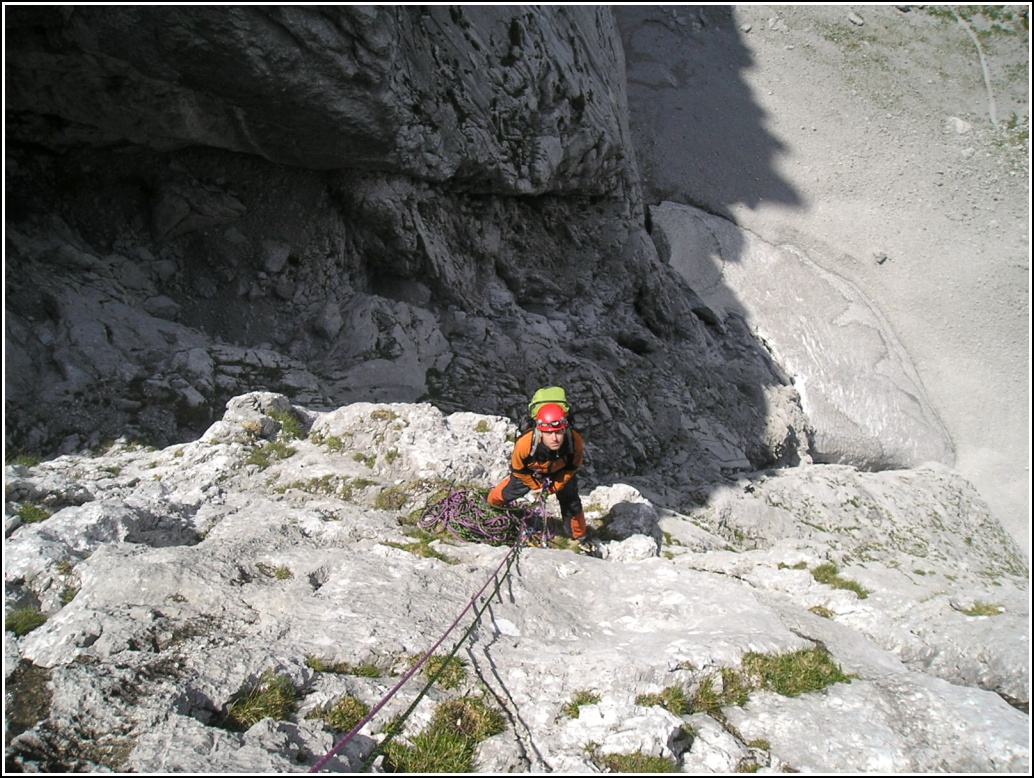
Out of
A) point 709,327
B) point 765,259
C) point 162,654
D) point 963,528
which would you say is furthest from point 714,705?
point 765,259

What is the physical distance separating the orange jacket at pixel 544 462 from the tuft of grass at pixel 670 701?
345 centimetres

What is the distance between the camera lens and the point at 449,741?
423 cm

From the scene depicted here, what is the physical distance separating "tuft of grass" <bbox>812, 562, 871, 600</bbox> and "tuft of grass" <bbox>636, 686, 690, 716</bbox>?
3.83m

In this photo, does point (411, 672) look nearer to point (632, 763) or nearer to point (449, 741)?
point (449, 741)

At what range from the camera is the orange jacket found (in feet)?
25.9

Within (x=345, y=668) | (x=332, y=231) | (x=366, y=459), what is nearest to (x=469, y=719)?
(x=345, y=668)

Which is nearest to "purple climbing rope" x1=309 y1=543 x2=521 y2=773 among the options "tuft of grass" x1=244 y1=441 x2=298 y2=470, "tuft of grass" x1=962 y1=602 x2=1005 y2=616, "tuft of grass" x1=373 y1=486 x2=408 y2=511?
"tuft of grass" x1=373 y1=486 x2=408 y2=511

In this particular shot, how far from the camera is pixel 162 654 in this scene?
4473mm

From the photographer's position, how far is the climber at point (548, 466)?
7.65 metres

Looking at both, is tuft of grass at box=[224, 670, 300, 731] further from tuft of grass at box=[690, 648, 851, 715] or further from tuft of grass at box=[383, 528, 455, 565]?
tuft of grass at box=[690, 648, 851, 715]

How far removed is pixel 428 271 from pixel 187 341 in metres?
5.65

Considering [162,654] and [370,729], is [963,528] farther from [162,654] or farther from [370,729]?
[162,654]

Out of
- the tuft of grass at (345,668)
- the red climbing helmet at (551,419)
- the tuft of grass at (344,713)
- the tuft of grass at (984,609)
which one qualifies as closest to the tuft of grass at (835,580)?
the tuft of grass at (984,609)

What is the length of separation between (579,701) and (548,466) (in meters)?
3.58
